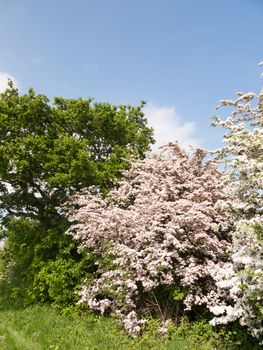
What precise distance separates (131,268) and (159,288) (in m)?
1.25

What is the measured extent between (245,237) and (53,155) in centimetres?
1097

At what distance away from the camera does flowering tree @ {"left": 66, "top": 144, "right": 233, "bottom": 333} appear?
424 inches

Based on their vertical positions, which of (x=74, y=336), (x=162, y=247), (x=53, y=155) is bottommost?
(x=74, y=336)

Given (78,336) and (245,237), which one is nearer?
(245,237)

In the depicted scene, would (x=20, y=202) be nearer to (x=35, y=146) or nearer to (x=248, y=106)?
(x=35, y=146)

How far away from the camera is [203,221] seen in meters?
11.2

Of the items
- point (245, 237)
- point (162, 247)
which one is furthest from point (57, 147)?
point (245, 237)

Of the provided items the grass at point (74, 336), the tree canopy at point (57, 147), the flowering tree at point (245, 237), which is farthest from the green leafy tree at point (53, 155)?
the flowering tree at point (245, 237)

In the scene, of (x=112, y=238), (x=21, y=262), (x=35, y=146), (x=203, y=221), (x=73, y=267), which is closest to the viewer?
(x=203, y=221)

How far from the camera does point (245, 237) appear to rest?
9.07m

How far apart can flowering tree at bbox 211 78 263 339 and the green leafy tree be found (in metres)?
7.65

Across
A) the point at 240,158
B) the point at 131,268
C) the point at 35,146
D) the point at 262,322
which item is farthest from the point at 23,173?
the point at 262,322

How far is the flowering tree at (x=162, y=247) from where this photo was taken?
10.8 metres

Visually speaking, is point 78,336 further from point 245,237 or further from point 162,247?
point 245,237
